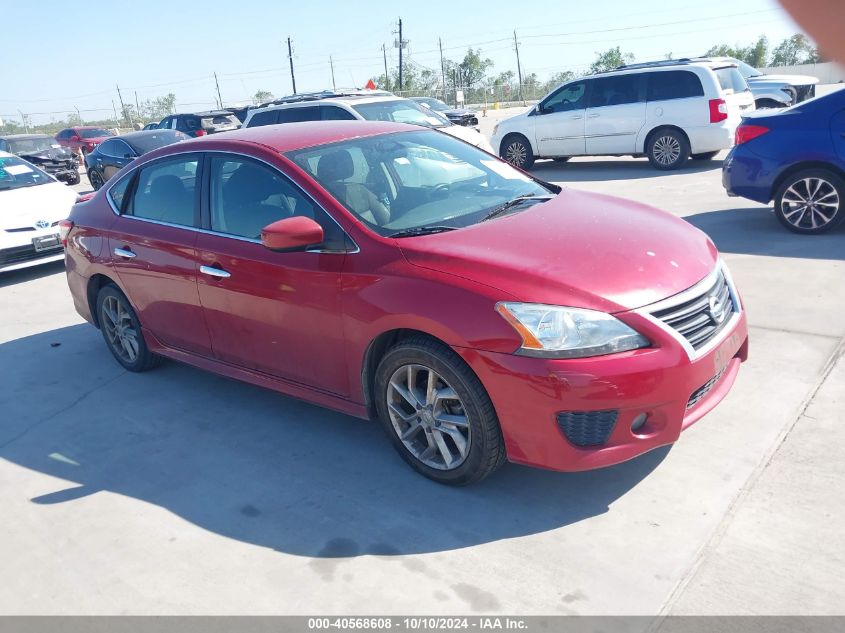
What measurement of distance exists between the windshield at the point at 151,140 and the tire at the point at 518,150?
715 cm

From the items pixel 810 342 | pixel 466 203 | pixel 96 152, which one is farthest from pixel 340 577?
pixel 96 152

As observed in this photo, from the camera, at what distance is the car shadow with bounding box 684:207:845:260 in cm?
705

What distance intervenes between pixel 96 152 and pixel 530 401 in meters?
16.9

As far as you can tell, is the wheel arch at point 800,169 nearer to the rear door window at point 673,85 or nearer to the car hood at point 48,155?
the rear door window at point 673,85

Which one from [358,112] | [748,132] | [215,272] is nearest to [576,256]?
[215,272]

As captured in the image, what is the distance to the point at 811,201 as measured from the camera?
297 inches

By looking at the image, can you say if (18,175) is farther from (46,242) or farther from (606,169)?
(606,169)

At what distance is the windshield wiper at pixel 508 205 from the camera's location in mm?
4215

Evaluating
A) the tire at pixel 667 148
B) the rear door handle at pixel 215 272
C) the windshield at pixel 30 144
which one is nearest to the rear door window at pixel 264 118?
the tire at pixel 667 148

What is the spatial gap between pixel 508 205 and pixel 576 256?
3.01 feet

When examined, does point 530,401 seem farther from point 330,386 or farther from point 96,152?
point 96,152

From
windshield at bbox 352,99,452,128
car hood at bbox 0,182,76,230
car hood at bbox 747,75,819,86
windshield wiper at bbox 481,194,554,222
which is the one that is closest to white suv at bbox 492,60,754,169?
windshield at bbox 352,99,452,128
